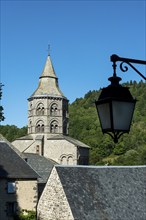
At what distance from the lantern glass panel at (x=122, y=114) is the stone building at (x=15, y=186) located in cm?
2648

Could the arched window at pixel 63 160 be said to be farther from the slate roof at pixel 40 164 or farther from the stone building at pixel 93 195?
the stone building at pixel 93 195

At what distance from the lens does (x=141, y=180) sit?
2558 centimetres

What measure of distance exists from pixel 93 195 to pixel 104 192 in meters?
0.95

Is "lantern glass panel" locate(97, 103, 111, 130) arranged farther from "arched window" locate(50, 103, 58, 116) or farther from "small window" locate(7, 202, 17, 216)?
"arched window" locate(50, 103, 58, 116)

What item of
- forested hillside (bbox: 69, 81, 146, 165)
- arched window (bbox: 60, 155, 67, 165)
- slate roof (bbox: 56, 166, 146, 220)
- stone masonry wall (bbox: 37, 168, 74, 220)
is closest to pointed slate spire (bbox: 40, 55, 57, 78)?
arched window (bbox: 60, 155, 67, 165)

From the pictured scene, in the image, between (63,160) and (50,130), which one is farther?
(50,130)

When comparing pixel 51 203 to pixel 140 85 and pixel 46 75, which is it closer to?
pixel 46 75

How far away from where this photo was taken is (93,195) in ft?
73.2

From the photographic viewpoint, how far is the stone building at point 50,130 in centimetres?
5309

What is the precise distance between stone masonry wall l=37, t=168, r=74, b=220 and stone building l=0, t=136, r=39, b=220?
568 cm

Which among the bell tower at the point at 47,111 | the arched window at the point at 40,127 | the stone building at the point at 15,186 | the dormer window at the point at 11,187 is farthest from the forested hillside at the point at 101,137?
the dormer window at the point at 11,187

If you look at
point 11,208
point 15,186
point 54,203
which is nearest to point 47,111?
point 15,186

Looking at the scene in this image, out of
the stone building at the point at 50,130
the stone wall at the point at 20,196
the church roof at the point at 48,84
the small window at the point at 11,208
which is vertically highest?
the church roof at the point at 48,84

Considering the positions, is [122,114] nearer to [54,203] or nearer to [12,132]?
[54,203]
